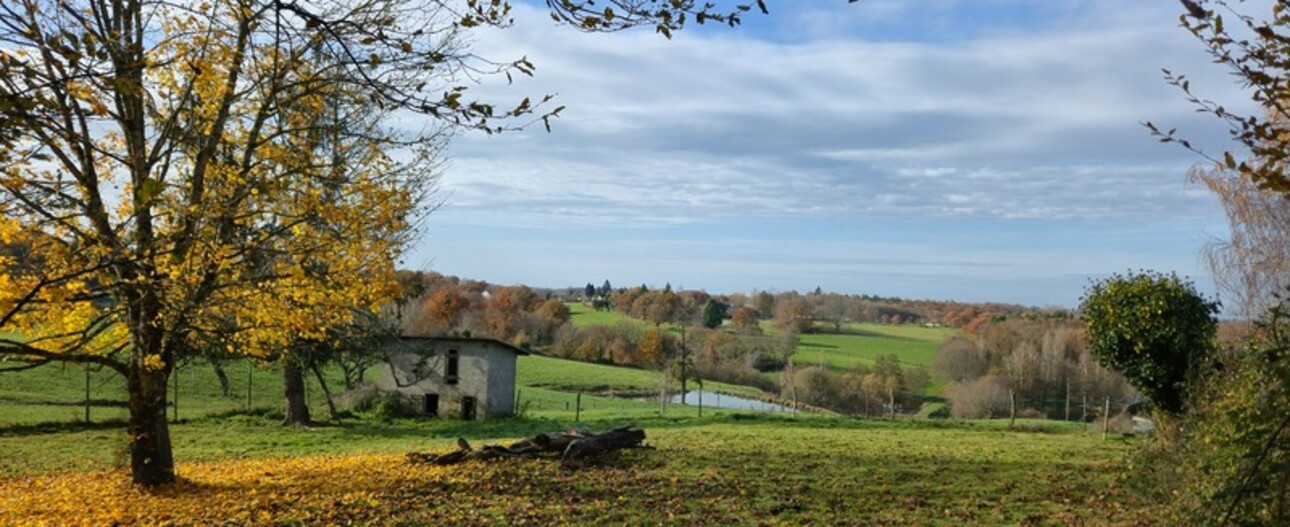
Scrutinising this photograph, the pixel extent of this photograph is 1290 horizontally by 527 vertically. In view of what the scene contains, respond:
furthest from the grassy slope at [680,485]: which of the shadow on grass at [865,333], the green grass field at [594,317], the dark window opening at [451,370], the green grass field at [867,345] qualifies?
the shadow on grass at [865,333]

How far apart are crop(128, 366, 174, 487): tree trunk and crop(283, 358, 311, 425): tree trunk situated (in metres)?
13.7

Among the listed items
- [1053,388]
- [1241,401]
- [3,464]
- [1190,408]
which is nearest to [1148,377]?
[1190,408]

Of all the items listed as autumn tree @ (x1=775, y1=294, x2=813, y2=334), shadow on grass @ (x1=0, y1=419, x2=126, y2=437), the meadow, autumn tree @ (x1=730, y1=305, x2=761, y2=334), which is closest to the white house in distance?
the meadow

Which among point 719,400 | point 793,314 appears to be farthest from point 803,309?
point 719,400

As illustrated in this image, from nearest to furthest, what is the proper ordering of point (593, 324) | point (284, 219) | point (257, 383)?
point (284, 219), point (257, 383), point (593, 324)

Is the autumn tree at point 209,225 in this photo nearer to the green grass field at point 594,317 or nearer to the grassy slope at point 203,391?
the grassy slope at point 203,391

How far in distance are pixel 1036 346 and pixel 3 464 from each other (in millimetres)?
45223

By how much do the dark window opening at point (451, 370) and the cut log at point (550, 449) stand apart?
1845cm

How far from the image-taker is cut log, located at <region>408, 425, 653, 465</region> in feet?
43.2

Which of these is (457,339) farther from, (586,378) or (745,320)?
(745,320)

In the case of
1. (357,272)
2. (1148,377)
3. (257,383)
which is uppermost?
(357,272)

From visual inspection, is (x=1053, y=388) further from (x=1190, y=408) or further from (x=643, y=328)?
(x=1190, y=408)

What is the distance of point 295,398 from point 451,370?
7709 mm

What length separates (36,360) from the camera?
29.9 ft
